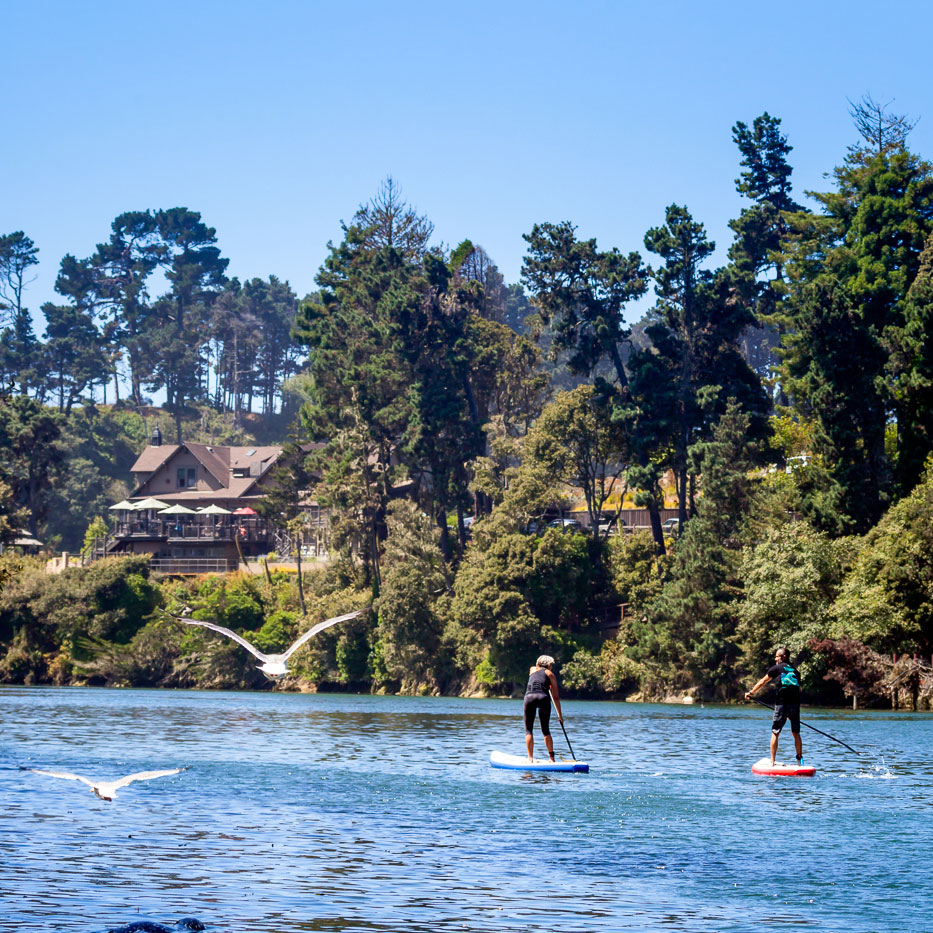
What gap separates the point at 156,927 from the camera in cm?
1273

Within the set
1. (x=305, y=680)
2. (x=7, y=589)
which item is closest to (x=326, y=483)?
(x=305, y=680)

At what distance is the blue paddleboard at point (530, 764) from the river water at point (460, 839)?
0.68 ft

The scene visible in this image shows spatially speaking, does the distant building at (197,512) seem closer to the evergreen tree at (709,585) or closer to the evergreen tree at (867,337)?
the evergreen tree at (709,585)

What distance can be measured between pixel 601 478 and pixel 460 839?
6936 centimetres

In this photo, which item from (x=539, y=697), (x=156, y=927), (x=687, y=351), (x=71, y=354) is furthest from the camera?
(x=71, y=354)

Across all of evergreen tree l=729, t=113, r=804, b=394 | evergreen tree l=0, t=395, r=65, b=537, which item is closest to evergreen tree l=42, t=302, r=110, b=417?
evergreen tree l=0, t=395, r=65, b=537

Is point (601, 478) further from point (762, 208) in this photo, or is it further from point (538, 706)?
point (538, 706)

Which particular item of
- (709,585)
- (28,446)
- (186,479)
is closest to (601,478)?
(709,585)

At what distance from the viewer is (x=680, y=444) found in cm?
8462

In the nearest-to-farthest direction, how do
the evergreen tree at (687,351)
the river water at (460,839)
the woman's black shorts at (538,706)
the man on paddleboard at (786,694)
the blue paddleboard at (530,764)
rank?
the river water at (460,839)
the woman's black shorts at (538,706)
the blue paddleboard at (530,764)
the man on paddleboard at (786,694)
the evergreen tree at (687,351)

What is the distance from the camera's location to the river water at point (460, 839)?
14.4 m

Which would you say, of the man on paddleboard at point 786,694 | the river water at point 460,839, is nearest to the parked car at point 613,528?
the river water at point 460,839

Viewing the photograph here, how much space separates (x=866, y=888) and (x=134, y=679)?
3341 inches

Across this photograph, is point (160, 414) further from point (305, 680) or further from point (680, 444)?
point (680, 444)
